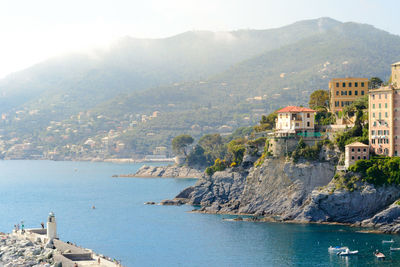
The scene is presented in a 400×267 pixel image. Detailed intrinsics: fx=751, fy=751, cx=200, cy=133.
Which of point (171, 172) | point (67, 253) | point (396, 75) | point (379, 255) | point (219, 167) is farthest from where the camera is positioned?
point (171, 172)

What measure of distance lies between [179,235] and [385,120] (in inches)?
1045

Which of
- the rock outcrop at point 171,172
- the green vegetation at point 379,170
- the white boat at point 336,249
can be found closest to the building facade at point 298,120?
the green vegetation at point 379,170

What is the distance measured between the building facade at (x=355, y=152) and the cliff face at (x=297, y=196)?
3.06m

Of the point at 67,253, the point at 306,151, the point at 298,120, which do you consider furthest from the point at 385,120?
the point at 67,253

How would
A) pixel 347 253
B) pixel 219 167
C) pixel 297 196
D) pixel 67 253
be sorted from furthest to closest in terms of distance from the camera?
pixel 219 167, pixel 297 196, pixel 347 253, pixel 67 253

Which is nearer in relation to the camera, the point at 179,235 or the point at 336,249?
the point at 336,249

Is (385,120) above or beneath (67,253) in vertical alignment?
above

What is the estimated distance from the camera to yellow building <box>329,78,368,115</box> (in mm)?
102312

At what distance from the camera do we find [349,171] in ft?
277

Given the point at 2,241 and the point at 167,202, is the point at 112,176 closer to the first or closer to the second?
the point at 167,202

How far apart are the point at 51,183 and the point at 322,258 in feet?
346

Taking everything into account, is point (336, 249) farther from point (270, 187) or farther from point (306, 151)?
point (270, 187)

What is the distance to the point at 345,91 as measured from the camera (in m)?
103

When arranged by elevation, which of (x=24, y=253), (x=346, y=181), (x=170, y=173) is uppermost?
(x=346, y=181)
